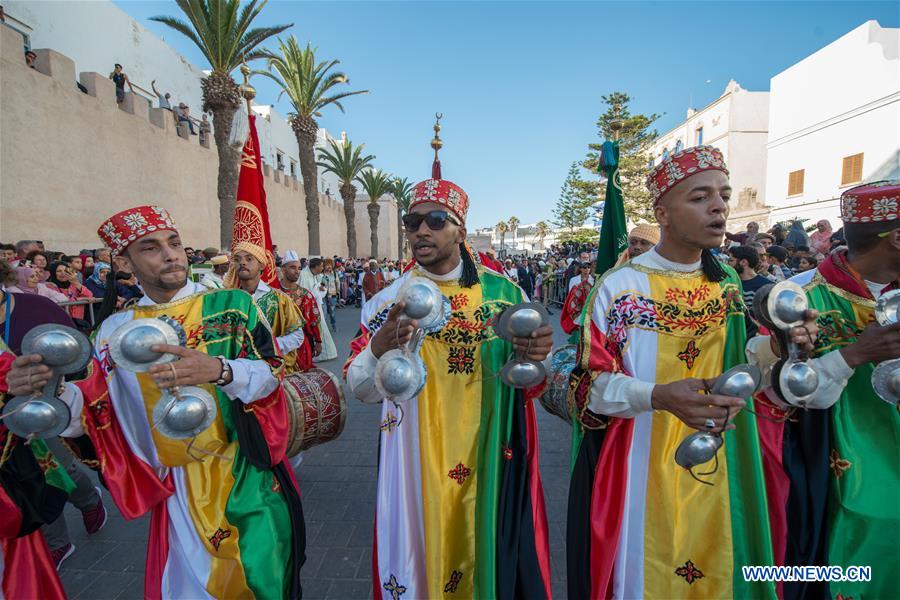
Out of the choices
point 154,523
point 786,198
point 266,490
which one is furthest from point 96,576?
point 786,198

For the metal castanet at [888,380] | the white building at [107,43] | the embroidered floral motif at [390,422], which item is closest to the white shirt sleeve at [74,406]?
the embroidered floral motif at [390,422]

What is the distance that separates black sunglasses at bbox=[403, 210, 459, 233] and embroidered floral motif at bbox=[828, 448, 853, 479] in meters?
2.18

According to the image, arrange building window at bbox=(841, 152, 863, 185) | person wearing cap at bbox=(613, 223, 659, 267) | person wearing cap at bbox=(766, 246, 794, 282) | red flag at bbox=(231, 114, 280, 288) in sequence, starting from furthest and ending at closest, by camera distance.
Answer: building window at bbox=(841, 152, 863, 185), person wearing cap at bbox=(766, 246, 794, 282), red flag at bbox=(231, 114, 280, 288), person wearing cap at bbox=(613, 223, 659, 267)

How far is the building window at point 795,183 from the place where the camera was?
2367 cm

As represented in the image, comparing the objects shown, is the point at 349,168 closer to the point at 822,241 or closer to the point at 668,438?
the point at 822,241

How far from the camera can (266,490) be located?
8.31 feet

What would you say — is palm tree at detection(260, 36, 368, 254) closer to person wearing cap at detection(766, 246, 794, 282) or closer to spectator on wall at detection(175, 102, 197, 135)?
spectator on wall at detection(175, 102, 197, 135)

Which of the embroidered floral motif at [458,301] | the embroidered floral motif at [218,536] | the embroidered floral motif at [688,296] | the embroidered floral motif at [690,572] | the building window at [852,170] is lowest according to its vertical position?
the embroidered floral motif at [690,572]

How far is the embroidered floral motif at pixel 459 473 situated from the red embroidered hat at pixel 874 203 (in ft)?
7.08

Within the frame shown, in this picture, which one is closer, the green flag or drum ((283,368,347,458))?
drum ((283,368,347,458))

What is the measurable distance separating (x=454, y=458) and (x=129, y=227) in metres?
2.02

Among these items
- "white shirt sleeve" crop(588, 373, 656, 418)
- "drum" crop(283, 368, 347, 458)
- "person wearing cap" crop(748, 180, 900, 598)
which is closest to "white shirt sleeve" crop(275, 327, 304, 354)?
"drum" crop(283, 368, 347, 458)

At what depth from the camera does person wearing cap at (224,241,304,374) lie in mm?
5094

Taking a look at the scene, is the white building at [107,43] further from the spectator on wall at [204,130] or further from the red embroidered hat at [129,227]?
the red embroidered hat at [129,227]
